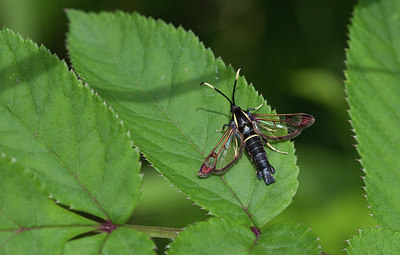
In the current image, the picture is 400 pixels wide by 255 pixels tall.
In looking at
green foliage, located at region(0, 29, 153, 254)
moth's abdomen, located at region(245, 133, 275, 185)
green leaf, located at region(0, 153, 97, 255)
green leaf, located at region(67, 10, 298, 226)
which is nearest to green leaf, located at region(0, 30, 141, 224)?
green foliage, located at region(0, 29, 153, 254)

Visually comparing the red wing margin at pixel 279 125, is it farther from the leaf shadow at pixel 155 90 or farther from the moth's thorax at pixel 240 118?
the leaf shadow at pixel 155 90

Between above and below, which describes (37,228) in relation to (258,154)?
above

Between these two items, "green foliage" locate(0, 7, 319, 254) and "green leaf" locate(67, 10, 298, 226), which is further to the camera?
"green leaf" locate(67, 10, 298, 226)

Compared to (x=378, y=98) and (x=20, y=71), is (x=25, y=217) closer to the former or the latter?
(x=20, y=71)

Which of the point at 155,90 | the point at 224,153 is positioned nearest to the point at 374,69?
the point at 224,153

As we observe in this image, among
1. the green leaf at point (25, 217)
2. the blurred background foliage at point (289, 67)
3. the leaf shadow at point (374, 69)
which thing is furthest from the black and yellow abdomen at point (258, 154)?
the blurred background foliage at point (289, 67)

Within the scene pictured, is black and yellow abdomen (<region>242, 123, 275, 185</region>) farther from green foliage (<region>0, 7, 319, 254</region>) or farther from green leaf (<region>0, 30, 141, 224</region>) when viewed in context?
green leaf (<region>0, 30, 141, 224</region>)

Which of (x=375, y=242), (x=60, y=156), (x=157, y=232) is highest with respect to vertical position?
(x=60, y=156)

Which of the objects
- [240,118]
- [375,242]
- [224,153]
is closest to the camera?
[375,242]
